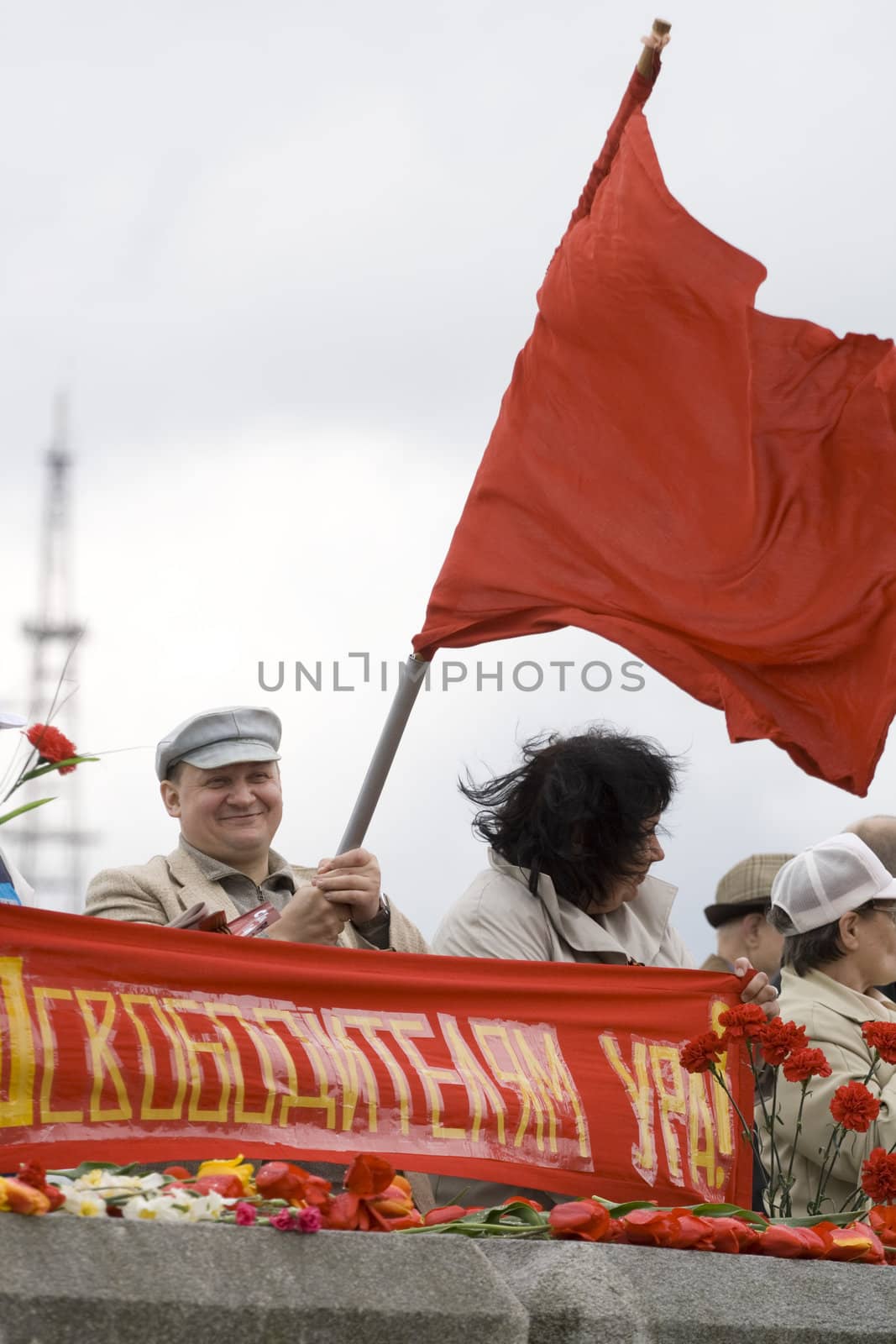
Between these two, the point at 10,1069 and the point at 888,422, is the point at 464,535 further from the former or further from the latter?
the point at 10,1069

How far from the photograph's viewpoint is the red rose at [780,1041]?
4930 mm

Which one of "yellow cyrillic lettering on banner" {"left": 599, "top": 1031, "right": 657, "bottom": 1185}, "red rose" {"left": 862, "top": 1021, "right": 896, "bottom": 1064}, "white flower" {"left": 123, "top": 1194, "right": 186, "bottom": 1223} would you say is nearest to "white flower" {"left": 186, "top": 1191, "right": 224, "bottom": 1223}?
"white flower" {"left": 123, "top": 1194, "right": 186, "bottom": 1223}

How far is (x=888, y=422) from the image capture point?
6.13 meters

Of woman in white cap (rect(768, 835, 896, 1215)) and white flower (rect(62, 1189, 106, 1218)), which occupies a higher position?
woman in white cap (rect(768, 835, 896, 1215))

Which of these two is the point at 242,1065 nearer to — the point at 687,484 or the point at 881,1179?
the point at 881,1179

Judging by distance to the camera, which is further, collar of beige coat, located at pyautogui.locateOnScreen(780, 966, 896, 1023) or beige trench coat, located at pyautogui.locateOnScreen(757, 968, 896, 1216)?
collar of beige coat, located at pyautogui.locateOnScreen(780, 966, 896, 1023)

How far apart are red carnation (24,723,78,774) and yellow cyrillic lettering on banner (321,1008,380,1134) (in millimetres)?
1107

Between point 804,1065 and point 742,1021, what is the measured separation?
19 cm

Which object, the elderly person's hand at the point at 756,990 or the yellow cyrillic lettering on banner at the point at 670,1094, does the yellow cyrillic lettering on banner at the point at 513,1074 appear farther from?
the elderly person's hand at the point at 756,990

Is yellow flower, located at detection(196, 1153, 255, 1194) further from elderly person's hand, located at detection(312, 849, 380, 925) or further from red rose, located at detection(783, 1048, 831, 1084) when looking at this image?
red rose, located at detection(783, 1048, 831, 1084)

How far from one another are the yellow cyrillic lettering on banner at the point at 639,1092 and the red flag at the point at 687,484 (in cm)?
100

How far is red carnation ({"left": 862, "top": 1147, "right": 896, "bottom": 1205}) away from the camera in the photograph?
16.0ft

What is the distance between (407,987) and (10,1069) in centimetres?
112

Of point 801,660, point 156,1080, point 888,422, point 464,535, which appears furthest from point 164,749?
point 888,422
